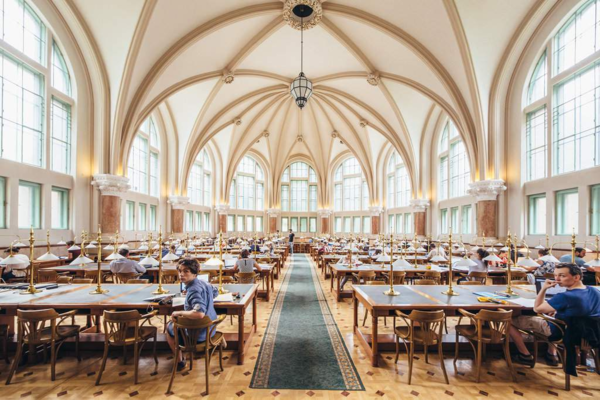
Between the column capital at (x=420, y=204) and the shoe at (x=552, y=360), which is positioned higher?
the column capital at (x=420, y=204)

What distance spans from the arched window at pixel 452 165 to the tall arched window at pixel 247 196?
A: 49.9ft

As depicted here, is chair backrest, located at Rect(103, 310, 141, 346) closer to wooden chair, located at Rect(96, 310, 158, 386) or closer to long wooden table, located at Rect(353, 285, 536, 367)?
wooden chair, located at Rect(96, 310, 158, 386)

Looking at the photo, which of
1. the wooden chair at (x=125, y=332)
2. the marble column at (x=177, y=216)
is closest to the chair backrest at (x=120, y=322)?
the wooden chair at (x=125, y=332)

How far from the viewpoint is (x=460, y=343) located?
16.6ft

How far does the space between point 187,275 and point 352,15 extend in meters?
11.5

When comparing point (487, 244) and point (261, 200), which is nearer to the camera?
point (487, 244)

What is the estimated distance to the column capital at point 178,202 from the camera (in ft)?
58.7

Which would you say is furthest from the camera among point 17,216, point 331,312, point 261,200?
point 261,200

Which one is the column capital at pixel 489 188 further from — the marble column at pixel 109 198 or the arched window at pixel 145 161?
the arched window at pixel 145 161

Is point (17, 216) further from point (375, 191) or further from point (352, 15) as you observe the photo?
point (375, 191)

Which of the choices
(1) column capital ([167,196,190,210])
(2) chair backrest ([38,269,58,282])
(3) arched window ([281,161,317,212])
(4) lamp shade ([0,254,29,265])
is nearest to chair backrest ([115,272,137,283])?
(2) chair backrest ([38,269,58,282])

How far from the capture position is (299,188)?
29.3 m

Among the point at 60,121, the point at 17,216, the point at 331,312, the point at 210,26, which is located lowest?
the point at 331,312

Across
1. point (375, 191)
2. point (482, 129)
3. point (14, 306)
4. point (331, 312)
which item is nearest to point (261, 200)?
point (375, 191)
